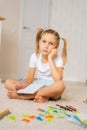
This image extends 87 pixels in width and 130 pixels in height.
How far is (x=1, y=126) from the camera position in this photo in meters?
0.82

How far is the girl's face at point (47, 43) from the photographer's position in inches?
56.3

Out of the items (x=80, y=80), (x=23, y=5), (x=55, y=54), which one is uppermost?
(x=23, y=5)

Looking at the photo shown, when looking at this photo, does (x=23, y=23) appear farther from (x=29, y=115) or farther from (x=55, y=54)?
(x=29, y=115)

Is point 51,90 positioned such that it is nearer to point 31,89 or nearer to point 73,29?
point 31,89

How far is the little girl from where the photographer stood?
4.30 feet

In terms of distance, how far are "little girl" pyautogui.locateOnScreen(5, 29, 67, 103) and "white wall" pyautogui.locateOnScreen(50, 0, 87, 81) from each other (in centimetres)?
193

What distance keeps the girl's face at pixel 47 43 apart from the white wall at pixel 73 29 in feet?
6.60

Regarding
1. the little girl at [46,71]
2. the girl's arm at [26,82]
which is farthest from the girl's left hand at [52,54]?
the girl's arm at [26,82]

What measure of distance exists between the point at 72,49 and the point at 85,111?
2.34 m

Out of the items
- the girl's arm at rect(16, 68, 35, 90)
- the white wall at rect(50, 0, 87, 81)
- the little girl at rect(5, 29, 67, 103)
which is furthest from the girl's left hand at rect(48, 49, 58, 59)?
the white wall at rect(50, 0, 87, 81)

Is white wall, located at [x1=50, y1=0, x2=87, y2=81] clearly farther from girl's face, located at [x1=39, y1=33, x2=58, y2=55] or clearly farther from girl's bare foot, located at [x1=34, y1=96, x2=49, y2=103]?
girl's bare foot, located at [x1=34, y1=96, x2=49, y2=103]

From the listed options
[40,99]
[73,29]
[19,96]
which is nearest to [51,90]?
[40,99]

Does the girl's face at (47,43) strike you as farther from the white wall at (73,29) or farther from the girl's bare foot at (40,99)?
the white wall at (73,29)

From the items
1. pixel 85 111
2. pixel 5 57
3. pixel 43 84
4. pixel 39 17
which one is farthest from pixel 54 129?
pixel 39 17
